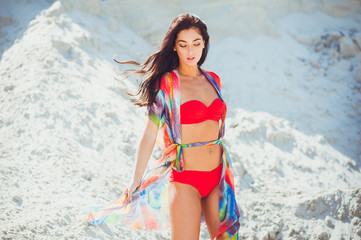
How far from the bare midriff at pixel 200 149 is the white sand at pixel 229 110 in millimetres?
599

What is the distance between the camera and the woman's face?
2664mm

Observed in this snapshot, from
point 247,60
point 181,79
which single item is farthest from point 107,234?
point 247,60

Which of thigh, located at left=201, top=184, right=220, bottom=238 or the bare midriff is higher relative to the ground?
the bare midriff

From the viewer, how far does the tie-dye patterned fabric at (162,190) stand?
257 centimetres

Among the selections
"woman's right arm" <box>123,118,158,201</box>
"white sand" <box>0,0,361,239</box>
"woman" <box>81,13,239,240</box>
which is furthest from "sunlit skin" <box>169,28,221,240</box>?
"white sand" <box>0,0,361,239</box>

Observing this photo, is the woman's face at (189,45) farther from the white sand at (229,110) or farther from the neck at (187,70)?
the white sand at (229,110)

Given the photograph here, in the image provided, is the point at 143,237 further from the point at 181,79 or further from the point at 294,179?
the point at 294,179

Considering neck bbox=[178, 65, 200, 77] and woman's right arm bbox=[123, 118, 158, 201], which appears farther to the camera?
neck bbox=[178, 65, 200, 77]

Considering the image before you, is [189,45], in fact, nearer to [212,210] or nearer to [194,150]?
[194,150]

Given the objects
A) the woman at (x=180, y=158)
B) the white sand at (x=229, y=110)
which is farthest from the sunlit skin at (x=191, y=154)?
the white sand at (x=229, y=110)

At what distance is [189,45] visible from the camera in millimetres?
2666

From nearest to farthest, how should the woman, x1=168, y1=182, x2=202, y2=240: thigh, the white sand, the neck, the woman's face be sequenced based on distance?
x1=168, y1=182, x2=202, y2=240: thigh, the woman, the woman's face, the neck, the white sand

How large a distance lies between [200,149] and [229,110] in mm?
3297

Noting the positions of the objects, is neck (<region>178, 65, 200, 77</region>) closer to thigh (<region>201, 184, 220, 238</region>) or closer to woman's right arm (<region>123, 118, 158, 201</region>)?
woman's right arm (<region>123, 118, 158, 201</region>)
